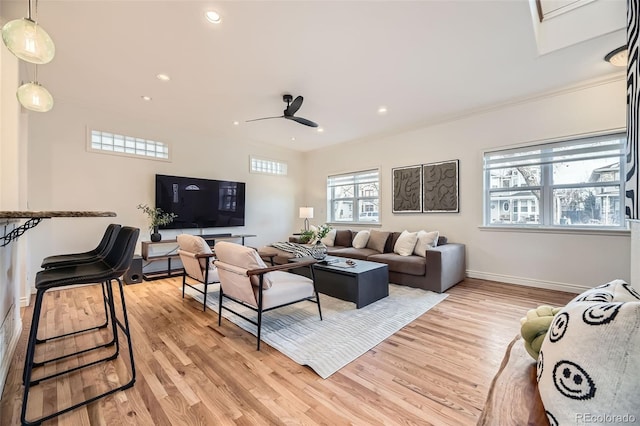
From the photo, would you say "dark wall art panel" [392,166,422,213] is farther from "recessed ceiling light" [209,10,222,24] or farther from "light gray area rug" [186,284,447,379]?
"recessed ceiling light" [209,10,222,24]

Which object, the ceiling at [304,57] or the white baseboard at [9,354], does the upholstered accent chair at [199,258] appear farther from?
the ceiling at [304,57]

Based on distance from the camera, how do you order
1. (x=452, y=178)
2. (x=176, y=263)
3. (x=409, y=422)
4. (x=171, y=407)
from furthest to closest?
(x=176, y=263) < (x=452, y=178) < (x=171, y=407) < (x=409, y=422)

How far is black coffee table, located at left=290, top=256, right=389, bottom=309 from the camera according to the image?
313cm

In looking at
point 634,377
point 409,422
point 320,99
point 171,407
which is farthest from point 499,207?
point 171,407

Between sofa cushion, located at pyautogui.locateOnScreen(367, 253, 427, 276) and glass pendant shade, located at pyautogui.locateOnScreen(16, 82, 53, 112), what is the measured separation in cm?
419

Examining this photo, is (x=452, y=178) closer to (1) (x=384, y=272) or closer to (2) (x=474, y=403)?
(1) (x=384, y=272)

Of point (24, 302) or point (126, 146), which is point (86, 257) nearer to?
point (24, 302)

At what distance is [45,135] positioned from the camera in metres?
3.93

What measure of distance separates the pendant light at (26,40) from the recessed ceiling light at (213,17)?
1.15 meters

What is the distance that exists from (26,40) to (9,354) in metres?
2.16

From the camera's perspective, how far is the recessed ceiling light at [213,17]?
226 cm

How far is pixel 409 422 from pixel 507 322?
1.90 m

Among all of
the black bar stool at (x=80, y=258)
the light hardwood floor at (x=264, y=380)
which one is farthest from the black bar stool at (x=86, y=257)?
the light hardwood floor at (x=264, y=380)
